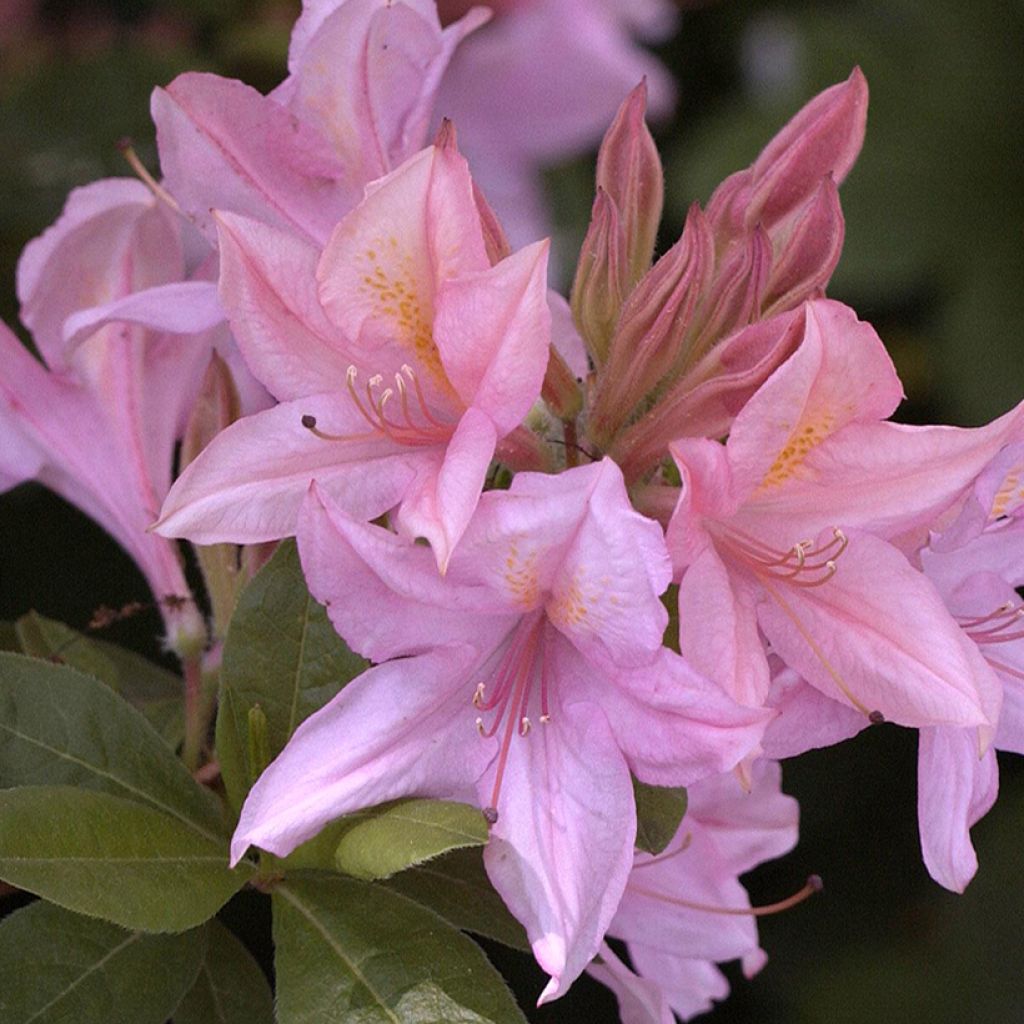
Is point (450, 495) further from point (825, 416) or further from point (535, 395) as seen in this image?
point (825, 416)

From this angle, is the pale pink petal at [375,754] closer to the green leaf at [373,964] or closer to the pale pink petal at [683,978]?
the green leaf at [373,964]

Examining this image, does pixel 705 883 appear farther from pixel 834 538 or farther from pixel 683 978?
pixel 834 538

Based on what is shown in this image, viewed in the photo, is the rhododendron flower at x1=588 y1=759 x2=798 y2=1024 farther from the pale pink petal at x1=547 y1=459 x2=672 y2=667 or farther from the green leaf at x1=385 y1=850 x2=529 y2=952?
the pale pink petal at x1=547 y1=459 x2=672 y2=667

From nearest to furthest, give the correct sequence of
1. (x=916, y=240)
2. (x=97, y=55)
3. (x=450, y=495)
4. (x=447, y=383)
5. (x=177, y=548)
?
(x=450, y=495) → (x=447, y=383) → (x=177, y=548) → (x=97, y=55) → (x=916, y=240)

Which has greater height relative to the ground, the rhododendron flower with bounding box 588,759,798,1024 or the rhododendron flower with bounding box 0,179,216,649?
the rhododendron flower with bounding box 0,179,216,649

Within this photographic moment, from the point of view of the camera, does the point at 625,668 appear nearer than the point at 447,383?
Yes

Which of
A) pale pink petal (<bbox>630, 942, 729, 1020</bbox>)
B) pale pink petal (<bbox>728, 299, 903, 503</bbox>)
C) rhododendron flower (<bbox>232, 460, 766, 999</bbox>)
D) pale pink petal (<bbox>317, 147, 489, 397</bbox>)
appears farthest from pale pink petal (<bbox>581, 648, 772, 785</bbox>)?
pale pink petal (<bbox>630, 942, 729, 1020</bbox>)

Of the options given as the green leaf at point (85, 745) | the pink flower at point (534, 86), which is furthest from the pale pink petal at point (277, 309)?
the pink flower at point (534, 86)

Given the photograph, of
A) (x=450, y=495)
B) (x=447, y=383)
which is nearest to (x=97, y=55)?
(x=447, y=383)
